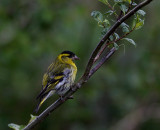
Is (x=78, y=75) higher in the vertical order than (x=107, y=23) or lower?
lower

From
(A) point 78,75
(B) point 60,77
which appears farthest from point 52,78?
(A) point 78,75

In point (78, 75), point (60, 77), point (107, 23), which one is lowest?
point (78, 75)

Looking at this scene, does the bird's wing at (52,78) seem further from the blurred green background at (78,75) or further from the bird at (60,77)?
the blurred green background at (78,75)

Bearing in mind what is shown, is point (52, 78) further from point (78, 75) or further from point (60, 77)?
point (78, 75)

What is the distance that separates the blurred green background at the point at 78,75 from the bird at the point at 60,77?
1.44 meters

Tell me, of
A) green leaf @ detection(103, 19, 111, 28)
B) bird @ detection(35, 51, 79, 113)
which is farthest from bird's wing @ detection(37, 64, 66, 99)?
green leaf @ detection(103, 19, 111, 28)

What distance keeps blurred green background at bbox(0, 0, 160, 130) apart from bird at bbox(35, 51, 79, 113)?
144 cm

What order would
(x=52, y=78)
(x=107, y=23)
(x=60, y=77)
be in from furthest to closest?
(x=60, y=77), (x=52, y=78), (x=107, y=23)

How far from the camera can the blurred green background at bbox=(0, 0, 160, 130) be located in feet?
22.9

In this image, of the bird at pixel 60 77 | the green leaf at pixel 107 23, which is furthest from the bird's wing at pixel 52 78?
the green leaf at pixel 107 23

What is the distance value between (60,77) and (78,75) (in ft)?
6.10

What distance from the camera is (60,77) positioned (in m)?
4.82

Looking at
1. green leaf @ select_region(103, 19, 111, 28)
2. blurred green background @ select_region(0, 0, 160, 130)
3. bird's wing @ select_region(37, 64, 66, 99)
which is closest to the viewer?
green leaf @ select_region(103, 19, 111, 28)

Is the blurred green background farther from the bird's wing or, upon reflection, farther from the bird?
the bird's wing
